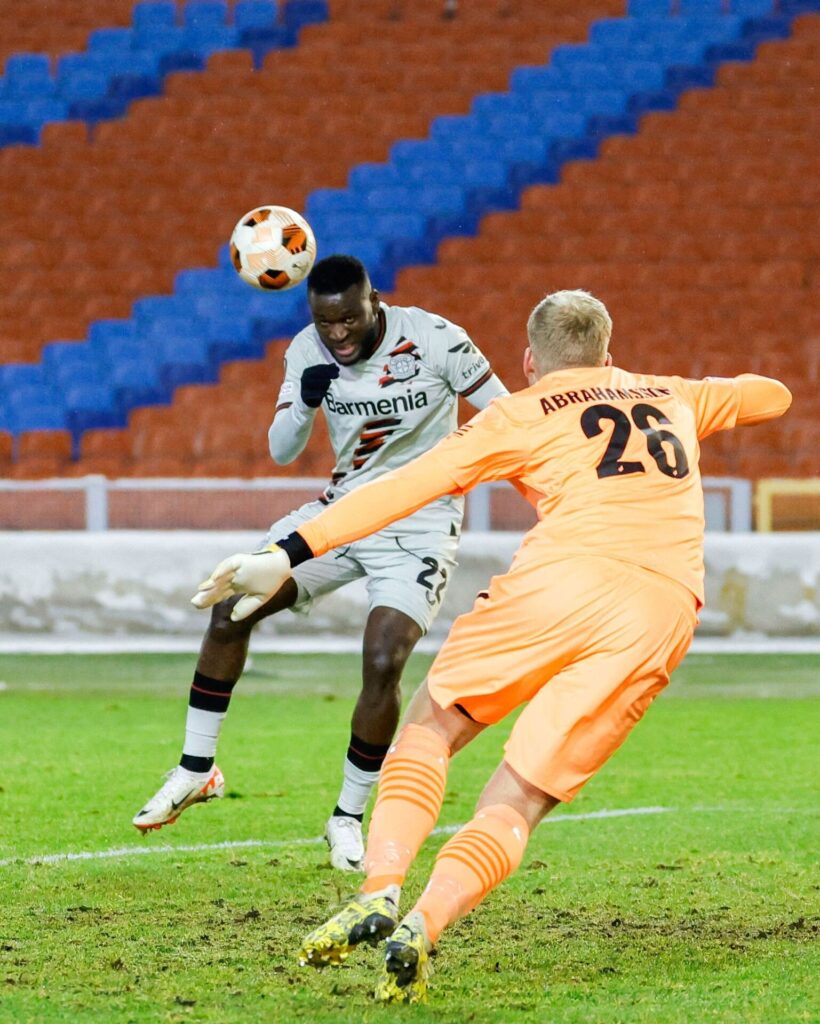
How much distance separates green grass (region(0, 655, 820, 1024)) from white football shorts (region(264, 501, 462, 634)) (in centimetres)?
89

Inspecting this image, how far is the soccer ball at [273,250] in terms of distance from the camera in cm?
636

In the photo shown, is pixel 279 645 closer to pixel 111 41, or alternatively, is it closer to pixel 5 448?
pixel 5 448

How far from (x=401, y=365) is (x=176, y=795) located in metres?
1.69

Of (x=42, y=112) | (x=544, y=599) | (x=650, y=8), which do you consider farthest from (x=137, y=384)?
(x=544, y=599)

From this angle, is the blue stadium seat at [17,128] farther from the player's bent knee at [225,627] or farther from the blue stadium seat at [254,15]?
the player's bent knee at [225,627]

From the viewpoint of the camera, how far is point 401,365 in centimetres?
577

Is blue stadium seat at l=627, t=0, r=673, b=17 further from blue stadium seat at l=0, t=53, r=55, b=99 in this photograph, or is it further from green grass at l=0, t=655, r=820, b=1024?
green grass at l=0, t=655, r=820, b=1024

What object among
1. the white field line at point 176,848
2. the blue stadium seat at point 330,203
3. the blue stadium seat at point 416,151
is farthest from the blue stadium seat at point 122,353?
the white field line at point 176,848

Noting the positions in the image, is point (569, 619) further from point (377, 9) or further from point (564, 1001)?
point (377, 9)

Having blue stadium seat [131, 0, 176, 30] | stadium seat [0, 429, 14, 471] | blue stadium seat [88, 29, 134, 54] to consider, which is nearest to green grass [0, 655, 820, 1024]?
stadium seat [0, 429, 14, 471]

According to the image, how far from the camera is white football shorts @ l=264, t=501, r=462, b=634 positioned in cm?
556

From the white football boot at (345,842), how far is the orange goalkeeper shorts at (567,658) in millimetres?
1539

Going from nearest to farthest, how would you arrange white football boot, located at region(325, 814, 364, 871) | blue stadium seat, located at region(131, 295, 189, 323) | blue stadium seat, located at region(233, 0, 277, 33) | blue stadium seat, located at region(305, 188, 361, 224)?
white football boot, located at region(325, 814, 364, 871) → blue stadium seat, located at region(131, 295, 189, 323) → blue stadium seat, located at region(305, 188, 361, 224) → blue stadium seat, located at region(233, 0, 277, 33)

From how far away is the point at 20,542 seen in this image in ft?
37.1
